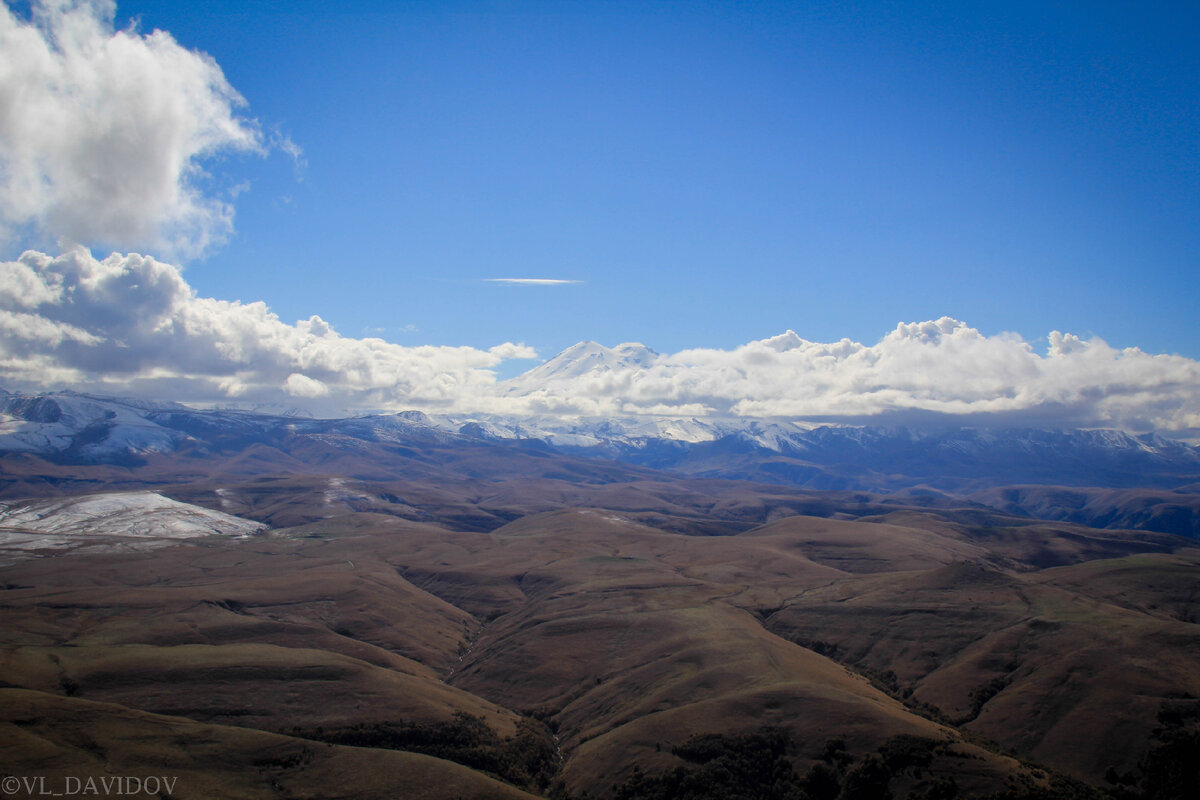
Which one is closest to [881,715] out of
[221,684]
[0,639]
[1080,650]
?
[1080,650]

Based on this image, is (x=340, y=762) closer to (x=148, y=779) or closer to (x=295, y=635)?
(x=148, y=779)

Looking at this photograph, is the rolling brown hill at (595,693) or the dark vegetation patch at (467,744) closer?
the rolling brown hill at (595,693)

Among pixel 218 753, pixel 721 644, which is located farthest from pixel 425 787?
pixel 721 644

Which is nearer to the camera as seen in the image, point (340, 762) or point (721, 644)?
point (340, 762)

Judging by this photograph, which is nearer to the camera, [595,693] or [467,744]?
[467,744]

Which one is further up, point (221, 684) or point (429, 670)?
point (221, 684)

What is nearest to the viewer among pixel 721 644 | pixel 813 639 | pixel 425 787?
pixel 425 787

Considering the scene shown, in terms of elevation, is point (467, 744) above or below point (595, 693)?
above

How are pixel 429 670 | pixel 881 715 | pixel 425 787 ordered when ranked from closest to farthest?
1. pixel 425 787
2. pixel 881 715
3. pixel 429 670

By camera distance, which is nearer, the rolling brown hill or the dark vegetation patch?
the rolling brown hill

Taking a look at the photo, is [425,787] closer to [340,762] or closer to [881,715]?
[340,762]
